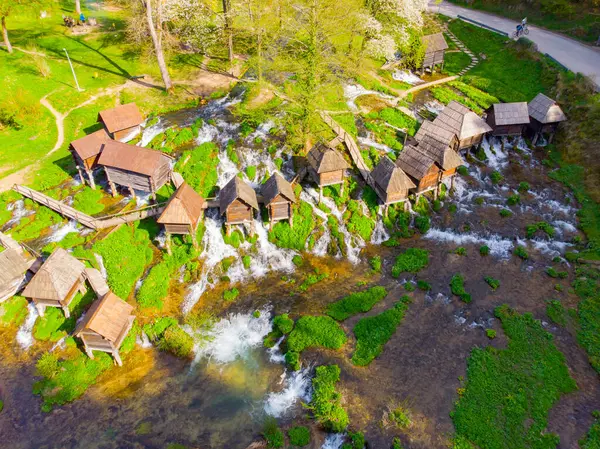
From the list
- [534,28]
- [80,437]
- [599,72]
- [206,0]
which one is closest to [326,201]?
[80,437]

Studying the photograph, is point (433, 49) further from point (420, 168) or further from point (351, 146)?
point (420, 168)

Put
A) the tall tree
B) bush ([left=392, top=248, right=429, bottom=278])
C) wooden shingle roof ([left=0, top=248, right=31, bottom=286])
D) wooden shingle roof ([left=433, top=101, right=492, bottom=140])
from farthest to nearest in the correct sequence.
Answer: the tall tree
wooden shingle roof ([left=433, top=101, right=492, bottom=140])
bush ([left=392, top=248, right=429, bottom=278])
wooden shingle roof ([left=0, top=248, right=31, bottom=286])

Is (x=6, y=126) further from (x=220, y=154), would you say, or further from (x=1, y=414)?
(x=1, y=414)

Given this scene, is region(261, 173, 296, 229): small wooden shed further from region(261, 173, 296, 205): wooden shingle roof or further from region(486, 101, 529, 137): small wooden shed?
region(486, 101, 529, 137): small wooden shed

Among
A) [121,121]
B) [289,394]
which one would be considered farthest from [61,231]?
[289,394]

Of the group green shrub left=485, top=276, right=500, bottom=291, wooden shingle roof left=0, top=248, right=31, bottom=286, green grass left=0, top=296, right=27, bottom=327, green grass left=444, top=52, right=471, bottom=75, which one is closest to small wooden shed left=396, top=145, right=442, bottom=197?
green shrub left=485, top=276, right=500, bottom=291

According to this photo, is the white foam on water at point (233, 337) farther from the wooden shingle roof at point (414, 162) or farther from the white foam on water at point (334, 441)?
the wooden shingle roof at point (414, 162)
